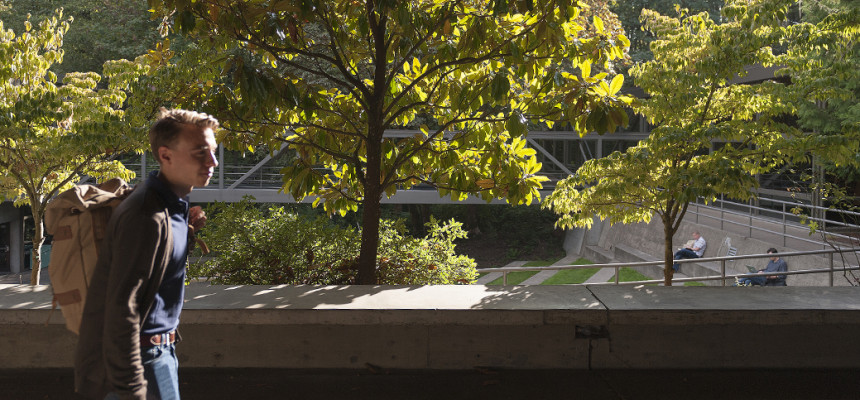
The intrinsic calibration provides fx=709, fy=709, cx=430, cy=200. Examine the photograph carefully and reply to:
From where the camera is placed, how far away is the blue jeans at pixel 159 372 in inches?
96.2

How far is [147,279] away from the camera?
2.35 metres

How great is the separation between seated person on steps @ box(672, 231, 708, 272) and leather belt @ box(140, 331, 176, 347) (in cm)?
1849

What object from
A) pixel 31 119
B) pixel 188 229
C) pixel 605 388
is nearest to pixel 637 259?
pixel 31 119

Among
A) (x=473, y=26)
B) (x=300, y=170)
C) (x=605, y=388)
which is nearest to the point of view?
(x=605, y=388)

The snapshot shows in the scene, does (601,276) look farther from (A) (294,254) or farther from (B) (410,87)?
(B) (410,87)

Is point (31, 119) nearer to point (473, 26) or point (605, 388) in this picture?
point (473, 26)

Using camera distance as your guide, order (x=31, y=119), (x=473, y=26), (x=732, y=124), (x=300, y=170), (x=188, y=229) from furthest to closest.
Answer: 1. (x=31, y=119)
2. (x=732, y=124)
3. (x=300, y=170)
4. (x=473, y=26)
5. (x=188, y=229)

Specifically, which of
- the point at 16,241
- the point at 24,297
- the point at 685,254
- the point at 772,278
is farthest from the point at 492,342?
the point at 16,241

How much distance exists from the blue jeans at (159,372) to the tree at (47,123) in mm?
9466

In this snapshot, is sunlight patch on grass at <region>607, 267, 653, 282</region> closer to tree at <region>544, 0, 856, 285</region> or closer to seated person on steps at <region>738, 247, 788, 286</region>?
seated person on steps at <region>738, 247, 788, 286</region>

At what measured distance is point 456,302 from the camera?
4809mm

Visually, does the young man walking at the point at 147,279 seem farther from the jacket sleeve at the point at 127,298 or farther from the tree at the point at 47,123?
the tree at the point at 47,123

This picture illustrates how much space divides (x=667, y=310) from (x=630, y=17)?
38.9 m

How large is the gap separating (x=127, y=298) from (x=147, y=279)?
0.09 metres
